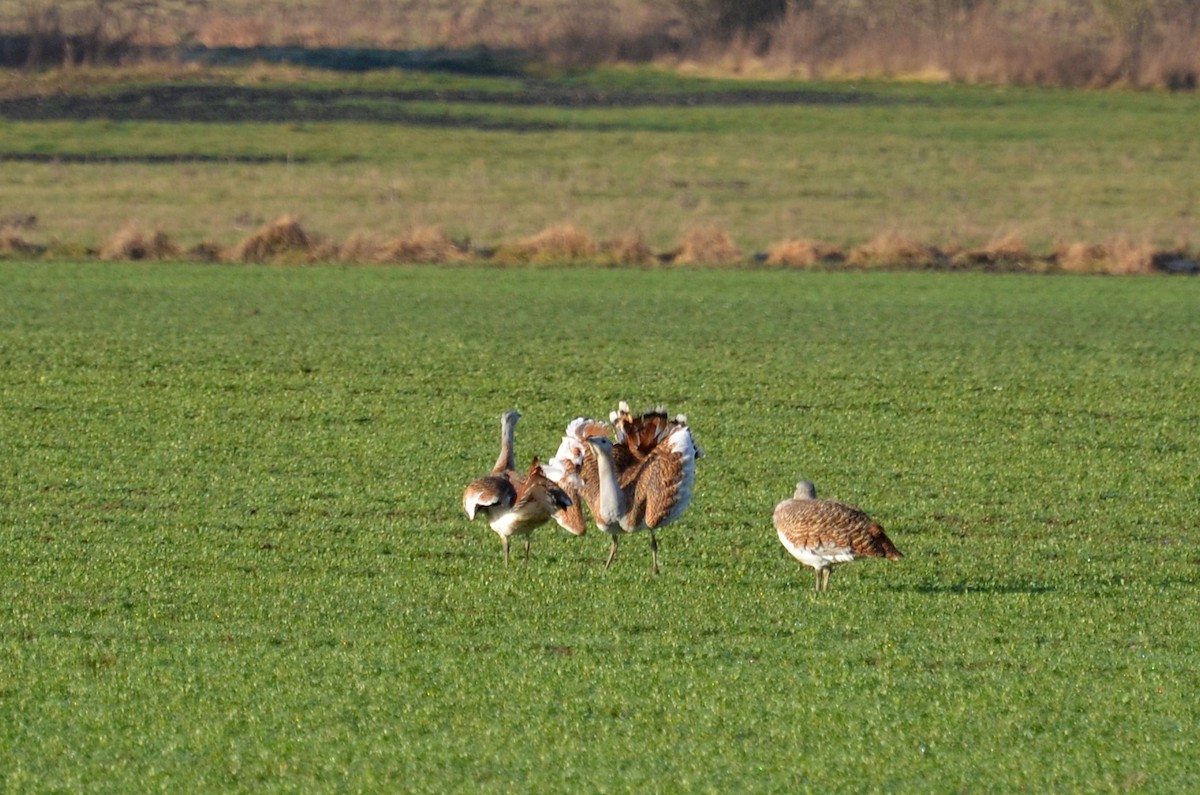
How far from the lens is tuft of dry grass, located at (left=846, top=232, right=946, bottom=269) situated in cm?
3372

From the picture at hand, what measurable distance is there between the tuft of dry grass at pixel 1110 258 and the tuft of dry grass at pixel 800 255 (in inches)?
168

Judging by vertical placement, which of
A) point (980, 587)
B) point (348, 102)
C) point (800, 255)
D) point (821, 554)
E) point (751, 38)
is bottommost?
point (800, 255)

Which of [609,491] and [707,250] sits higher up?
[609,491]

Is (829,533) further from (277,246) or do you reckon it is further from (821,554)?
(277,246)

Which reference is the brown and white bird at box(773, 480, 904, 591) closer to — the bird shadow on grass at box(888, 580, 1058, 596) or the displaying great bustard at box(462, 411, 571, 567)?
the bird shadow on grass at box(888, 580, 1058, 596)

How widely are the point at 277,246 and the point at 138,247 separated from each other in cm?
262

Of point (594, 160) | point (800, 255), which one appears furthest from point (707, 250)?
point (594, 160)

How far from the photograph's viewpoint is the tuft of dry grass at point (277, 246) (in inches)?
1323

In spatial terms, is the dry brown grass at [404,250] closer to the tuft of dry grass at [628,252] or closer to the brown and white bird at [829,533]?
the tuft of dry grass at [628,252]

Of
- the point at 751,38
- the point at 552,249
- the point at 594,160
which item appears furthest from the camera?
the point at 751,38

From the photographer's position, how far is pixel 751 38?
65688 millimetres

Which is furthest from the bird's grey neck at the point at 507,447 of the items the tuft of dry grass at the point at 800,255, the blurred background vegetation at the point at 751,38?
the blurred background vegetation at the point at 751,38

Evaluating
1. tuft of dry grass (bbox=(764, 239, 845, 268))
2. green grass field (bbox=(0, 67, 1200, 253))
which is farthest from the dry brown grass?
tuft of dry grass (bbox=(764, 239, 845, 268))

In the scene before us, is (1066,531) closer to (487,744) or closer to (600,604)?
(600,604)
